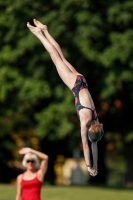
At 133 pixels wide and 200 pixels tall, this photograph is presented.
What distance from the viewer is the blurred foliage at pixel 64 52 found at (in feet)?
77.1

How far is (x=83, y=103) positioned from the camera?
10953mm

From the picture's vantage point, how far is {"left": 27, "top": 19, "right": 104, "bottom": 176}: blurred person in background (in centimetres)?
1044

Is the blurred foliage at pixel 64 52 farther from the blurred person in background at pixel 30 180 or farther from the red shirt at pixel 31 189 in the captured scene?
the red shirt at pixel 31 189

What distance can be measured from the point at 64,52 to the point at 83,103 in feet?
40.1

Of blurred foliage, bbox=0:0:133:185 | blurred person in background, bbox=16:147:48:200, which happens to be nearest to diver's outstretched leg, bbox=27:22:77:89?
blurred person in background, bbox=16:147:48:200

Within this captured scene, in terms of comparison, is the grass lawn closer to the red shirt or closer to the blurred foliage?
the blurred foliage

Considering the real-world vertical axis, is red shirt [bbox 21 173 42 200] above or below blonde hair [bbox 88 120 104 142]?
below

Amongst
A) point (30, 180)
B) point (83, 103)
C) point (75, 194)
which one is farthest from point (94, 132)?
point (75, 194)

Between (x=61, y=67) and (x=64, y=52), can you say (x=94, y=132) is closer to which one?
(x=61, y=67)

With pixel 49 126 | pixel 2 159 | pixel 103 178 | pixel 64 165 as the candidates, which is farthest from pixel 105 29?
pixel 64 165

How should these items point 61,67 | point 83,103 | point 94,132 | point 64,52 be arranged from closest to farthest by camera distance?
point 94,132, point 83,103, point 61,67, point 64,52

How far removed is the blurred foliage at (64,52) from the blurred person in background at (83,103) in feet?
37.0

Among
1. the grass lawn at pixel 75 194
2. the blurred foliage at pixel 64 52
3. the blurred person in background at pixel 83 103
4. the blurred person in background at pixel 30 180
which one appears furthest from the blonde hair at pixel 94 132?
the blurred foliage at pixel 64 52

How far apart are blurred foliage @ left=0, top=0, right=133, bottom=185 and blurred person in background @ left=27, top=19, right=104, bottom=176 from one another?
11.3 metres
